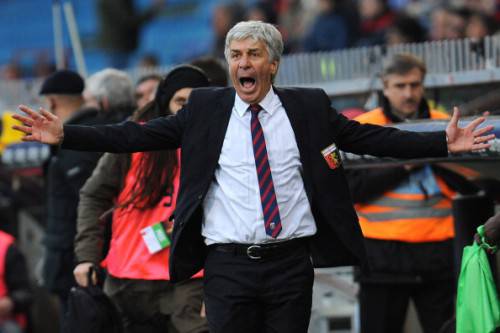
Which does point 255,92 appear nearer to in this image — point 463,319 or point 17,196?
point 463,319

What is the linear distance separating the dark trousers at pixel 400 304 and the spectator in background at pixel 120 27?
41.9 feet

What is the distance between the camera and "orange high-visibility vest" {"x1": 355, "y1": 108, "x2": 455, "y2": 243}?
280 inches

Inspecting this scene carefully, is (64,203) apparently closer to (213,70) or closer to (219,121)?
(213,70)

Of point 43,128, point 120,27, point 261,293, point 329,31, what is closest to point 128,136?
point 43,128

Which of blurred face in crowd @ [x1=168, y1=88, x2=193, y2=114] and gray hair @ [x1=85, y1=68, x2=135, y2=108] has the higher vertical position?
blurred face in crowd @ [x1=168, y1=88, x2=193, y2=114]

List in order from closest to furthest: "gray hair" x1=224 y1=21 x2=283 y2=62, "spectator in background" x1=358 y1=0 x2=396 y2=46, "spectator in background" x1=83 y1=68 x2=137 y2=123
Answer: "gray hair" x1=224 y1=21 x2=283 y2=62, "spectator in background" x1=83 y1=68 x2=137 y2=123, "spectator in background" x1=358 y1=0 x2=396 y2=46

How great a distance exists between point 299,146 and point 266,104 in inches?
9.4

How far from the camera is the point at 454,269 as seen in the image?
7086 millimetres

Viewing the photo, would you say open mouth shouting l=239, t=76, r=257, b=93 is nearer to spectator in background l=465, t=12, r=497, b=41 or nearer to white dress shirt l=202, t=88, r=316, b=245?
white dress shirt l=202, t=88, r=316, b=245

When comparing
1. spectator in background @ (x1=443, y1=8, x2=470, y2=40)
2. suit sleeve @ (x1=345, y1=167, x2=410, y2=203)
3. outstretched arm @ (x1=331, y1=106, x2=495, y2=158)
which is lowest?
suit sleeve @ (x1=345, y1=167, x2=410, y2=203)

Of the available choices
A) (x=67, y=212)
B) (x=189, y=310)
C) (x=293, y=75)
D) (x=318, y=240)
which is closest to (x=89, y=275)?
(x=189, y=310)

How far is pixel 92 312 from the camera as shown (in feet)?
21.4

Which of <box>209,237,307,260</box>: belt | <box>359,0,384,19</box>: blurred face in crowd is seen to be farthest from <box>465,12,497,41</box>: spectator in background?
<box>209,237,307,260</box>: belt

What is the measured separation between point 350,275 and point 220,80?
5.65ft
